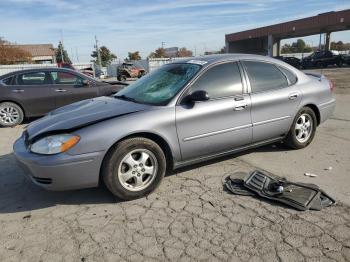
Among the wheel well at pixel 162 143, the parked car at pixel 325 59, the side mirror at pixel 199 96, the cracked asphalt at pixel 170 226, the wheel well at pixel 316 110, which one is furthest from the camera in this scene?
the parked car at pixel 325 59

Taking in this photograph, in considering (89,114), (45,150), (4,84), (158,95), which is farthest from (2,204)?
(4,84)

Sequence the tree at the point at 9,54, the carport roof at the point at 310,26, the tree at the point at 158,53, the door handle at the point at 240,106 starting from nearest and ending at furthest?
1. the door handle at the point at 240,106
2. the carport roof at the point at 310,26
3. the tree at the point at 9,54
4. the tree at the point at 158,53

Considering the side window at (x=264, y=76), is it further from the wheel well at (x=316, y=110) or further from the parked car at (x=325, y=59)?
the parked car at (x=325, y=59)

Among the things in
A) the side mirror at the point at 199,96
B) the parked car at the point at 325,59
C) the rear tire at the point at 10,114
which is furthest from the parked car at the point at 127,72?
the side mirror at the point at 199,96

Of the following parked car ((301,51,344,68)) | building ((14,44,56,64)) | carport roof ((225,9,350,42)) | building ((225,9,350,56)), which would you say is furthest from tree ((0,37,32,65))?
parked car ((301,51,344,68))

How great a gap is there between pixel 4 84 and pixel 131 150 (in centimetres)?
633

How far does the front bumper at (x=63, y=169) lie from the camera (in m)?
3.41

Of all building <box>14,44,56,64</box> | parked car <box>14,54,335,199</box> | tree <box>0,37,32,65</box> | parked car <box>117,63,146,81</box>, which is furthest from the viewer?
building <box>14,44,56,64</box>

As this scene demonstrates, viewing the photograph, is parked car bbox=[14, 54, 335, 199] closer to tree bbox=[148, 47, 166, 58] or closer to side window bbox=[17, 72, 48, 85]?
side window bbox=[17, 72, 48, 85]

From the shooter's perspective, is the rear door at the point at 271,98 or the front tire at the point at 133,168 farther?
the rear door at the point at 271,98

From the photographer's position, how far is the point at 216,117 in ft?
13.8

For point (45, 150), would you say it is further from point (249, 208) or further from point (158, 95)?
point (249, 208)

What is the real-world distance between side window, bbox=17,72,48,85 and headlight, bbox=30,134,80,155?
568cm

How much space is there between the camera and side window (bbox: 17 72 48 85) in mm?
8641
